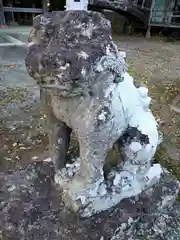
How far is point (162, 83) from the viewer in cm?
460

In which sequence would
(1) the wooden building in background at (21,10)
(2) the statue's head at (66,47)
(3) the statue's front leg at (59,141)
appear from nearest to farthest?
(2) the statue's head at (66,47), (3) the statue's front leg at (59,141), (1) the wooden building in background at (21,10)

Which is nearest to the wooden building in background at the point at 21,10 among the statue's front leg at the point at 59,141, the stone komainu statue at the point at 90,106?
the statue's front leg at the point at 59,141

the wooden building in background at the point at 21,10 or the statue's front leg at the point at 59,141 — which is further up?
the statue's front leg at the point at 59,141

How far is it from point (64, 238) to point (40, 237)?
0.11m

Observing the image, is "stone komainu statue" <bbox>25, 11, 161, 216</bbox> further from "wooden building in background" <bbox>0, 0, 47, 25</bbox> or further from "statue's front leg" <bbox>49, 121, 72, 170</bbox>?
"wooden building in background" <bbox>0, 0, 47, 25</bbox>

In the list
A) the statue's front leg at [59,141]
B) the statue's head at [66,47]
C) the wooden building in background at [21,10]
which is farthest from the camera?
the wooden building in background at [21,10]

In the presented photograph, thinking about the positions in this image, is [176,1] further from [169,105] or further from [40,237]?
[40,237]

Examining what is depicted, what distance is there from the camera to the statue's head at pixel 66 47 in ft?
2.71

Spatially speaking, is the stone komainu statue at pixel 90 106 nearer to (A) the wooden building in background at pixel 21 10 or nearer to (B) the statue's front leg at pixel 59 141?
(B) the statue's front leg at pixel 59 141

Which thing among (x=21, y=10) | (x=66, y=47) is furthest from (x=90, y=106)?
(x=21, y=10)

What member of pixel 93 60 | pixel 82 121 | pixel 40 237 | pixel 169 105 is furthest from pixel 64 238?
pixel 169 105

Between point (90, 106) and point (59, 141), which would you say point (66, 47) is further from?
point (59, 141)

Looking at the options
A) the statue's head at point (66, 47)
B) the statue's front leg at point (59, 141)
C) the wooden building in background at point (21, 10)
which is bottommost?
the wooden building in background at point (21, 10)

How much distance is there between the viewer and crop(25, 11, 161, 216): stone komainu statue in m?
0.84
